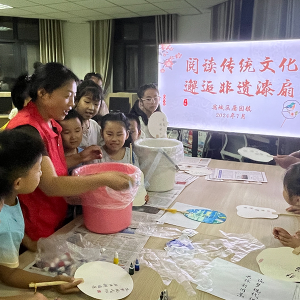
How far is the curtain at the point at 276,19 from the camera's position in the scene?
3357 mm

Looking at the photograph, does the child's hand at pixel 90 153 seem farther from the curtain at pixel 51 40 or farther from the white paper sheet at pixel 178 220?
the curtain at pixel 51 40

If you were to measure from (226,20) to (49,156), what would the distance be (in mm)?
3791

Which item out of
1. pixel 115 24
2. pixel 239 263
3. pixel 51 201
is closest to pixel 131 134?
pixel 51 201

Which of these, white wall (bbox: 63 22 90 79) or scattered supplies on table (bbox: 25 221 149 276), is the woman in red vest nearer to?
scattered supplies on table (bbox: 25 221 149 276)

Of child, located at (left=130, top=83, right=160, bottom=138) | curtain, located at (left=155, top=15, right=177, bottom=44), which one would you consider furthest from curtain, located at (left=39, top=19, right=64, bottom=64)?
child, located at (left=130, top=83, right=160, bottom=138)

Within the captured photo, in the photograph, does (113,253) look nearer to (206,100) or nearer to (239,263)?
(239,263)

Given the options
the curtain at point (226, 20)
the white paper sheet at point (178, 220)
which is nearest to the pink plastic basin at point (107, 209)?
the white paper sheet at point (178, 220)

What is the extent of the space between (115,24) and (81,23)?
75cm

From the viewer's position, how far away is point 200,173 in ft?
5.46

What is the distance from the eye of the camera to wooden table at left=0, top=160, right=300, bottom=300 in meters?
0.74

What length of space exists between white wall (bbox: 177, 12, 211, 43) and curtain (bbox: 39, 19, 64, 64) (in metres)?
2.40

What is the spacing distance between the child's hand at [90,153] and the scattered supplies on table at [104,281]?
0.54m

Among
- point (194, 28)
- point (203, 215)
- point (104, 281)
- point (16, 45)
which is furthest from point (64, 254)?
point (16, 45)

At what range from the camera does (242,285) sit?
0.76m
